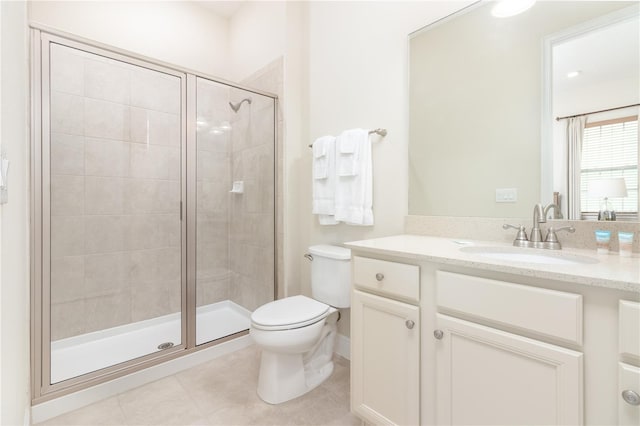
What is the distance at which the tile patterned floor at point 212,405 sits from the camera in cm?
138

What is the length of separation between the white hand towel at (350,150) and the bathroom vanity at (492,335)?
1.98 feet

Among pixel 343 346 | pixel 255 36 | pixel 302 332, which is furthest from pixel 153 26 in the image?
pixel 343 346

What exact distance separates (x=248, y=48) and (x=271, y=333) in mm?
2443

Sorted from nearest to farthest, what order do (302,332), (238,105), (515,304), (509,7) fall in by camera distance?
(515,304), (509,7), (302,332), (238,105)

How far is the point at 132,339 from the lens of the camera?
2.04 metres

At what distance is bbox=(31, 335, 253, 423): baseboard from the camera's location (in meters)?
1.40

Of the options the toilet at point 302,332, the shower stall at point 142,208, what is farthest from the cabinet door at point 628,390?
the shower stall at point 142,208

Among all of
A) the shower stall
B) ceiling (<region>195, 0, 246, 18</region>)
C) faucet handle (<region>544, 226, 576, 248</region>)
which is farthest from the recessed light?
ceiling (<region>195, 0, 246, 18</region>)

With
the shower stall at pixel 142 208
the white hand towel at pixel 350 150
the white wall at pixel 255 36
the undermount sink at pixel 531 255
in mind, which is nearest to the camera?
the undermount sink at pixel 531 255

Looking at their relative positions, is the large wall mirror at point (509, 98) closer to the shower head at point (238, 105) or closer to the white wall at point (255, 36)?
the white wall at point (255, 36)

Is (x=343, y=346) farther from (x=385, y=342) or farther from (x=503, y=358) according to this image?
(x=503, y=358)

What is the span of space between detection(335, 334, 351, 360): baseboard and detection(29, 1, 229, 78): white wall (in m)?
2.68

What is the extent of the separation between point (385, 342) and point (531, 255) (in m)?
0.67

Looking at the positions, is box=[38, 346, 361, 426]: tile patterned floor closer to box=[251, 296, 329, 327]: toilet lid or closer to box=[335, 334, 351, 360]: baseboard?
box=[335, 334, 351, 360]: baseboard
